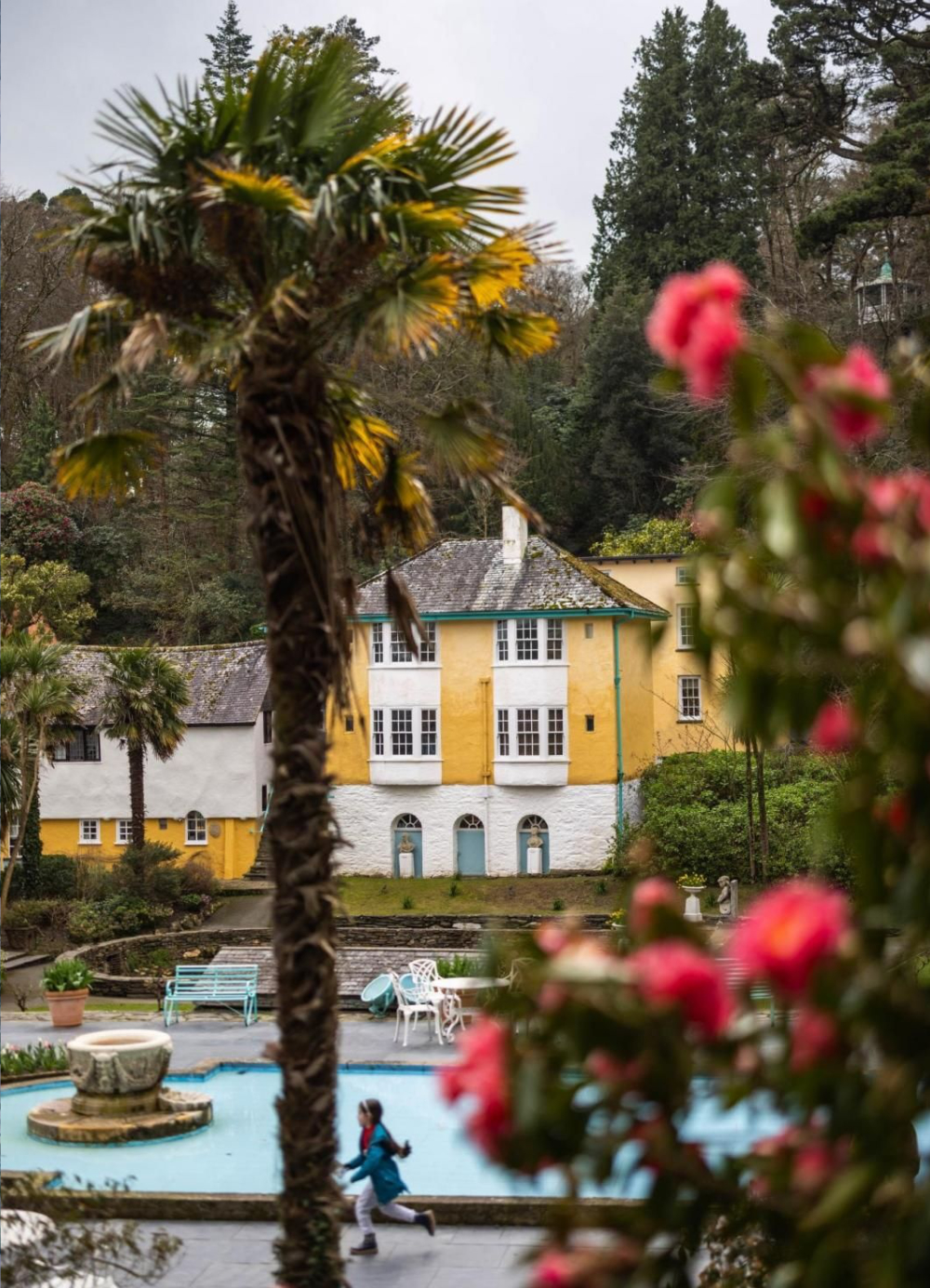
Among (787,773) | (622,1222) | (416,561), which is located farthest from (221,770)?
(622,1222)

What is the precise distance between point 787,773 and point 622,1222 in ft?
115

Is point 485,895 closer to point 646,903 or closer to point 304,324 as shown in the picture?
point 304,324

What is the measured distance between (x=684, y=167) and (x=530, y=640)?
21.7 m

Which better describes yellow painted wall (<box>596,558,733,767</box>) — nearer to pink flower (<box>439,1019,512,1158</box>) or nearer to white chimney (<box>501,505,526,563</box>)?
white chimney (<box>501,505,526,563</box>)

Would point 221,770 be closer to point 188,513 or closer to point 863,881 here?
point 188,513

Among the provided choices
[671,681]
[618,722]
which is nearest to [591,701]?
[618,722]

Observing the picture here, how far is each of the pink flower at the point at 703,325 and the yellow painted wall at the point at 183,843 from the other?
39.3m

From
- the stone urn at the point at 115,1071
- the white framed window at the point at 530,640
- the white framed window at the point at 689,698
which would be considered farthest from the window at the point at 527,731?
the stone urn at the point at 115,1071

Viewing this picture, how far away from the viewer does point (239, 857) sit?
4222 centimetres

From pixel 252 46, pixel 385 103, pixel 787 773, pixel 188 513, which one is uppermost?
pixel 252 46

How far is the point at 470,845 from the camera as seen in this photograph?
4131 centimetres

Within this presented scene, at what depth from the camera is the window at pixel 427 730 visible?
41.9 meters

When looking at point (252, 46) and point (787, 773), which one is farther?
point (252, 46)

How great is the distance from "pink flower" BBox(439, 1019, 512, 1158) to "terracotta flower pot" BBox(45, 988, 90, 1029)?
23609mm
